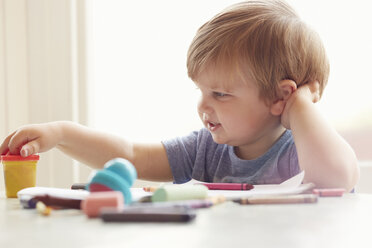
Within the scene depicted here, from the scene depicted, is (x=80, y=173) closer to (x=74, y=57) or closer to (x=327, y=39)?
(x=74, y=57)

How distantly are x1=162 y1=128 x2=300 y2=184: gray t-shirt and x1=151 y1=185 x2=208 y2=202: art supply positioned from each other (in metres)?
0.39

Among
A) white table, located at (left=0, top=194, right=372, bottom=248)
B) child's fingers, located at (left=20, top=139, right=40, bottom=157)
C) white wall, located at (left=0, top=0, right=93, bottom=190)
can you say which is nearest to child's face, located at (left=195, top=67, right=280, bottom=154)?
child's fingers, located at (left=20, top=139, right=40, bottom=157)

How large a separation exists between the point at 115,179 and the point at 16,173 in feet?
1.04

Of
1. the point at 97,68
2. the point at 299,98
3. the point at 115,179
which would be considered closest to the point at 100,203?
the point at 115,179

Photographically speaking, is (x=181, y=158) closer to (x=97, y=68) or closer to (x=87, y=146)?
(x=87, y=146)

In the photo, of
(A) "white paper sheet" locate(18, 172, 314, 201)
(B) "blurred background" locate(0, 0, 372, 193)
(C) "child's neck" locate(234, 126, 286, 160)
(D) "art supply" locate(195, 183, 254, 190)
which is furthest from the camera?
(B) "blurred background" locate(0, 0, 372, 193)

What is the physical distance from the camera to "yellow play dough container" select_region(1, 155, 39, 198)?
29.7 inches

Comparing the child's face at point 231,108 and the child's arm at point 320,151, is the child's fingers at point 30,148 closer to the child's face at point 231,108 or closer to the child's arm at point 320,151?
the child's face at point 231,108

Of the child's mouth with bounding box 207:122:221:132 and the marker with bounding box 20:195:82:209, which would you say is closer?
the marker with bounding box 20:195:82:209

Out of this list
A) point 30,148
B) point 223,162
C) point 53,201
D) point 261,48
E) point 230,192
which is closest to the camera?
point 53,201

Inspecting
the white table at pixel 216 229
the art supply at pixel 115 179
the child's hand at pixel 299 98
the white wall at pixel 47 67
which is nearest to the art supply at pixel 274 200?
the white table at pixel 216 229

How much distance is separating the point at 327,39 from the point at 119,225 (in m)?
0.99

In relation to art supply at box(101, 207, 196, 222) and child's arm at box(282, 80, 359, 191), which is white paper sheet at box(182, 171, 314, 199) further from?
art supply at box(101, 207, 196, 222)

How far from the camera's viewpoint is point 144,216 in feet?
1.39
